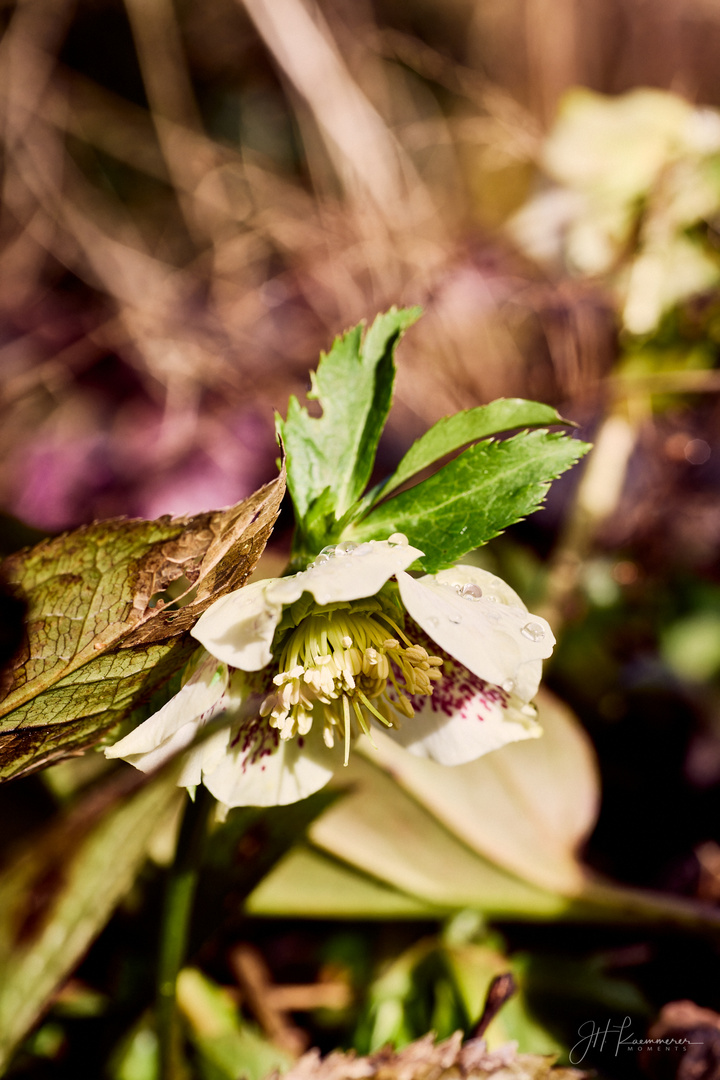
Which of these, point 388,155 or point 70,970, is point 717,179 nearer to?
point 388,155

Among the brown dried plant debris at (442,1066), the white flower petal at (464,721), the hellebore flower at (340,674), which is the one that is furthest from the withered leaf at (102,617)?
the brown dried plant debris at (442,1066)

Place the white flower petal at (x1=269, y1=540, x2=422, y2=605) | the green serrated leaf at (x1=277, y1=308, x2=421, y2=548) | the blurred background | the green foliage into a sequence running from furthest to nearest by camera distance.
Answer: the blurred background, the green foliage, the green serrated leaf at (x1=277, y1=308, x2=421, y2=548), the white flower petal at (x1=269, y1=540, x2=422, y2=605)

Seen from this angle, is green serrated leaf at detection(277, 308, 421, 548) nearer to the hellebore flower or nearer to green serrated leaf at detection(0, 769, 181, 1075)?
the hellebore flower

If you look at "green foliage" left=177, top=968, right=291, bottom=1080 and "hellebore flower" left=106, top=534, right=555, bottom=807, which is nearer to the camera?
"hellebore flower" left=106, top=534, right=555, bottom=807

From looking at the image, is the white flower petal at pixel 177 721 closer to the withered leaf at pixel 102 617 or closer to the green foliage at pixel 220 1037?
the withered leaf at pixel 102 617

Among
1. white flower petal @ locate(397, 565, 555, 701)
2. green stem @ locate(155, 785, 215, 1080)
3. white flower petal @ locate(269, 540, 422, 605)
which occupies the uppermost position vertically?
white flower petal @ locate(269, 540, 422, 605)

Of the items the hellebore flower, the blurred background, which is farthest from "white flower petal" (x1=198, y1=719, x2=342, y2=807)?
the blurred background

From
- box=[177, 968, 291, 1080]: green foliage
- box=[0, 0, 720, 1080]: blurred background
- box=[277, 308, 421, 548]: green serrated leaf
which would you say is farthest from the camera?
box=[0, 0, 720, 1080]: blurred background

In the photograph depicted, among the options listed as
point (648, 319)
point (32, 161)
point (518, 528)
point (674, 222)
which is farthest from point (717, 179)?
point (32, 161)
